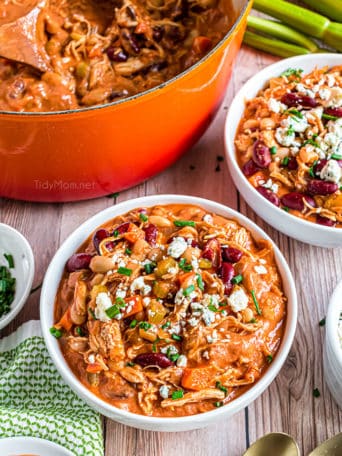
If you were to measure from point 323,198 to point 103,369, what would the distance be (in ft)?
4.66

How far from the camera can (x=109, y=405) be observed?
2.76 m

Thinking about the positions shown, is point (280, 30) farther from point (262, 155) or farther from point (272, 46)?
point (262, 155)

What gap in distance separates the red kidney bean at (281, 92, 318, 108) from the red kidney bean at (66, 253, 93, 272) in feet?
4.73

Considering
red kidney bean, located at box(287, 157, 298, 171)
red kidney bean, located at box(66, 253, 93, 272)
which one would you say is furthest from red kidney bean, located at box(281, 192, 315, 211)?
red kidney bean, located at box(66, 253, 93, 272)

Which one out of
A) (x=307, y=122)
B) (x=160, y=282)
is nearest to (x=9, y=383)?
(x=160, y=282)

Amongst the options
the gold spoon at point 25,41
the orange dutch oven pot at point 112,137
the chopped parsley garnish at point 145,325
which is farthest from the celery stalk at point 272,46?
the chopped parsley garnish at point 145,325

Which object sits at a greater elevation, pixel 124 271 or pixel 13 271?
pixel 124 271

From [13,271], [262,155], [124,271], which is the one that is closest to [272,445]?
[124,271]

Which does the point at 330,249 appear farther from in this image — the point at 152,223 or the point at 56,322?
the point at 56,322

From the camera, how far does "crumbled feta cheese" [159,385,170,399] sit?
2762 mm

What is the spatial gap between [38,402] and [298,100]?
82.5 inches

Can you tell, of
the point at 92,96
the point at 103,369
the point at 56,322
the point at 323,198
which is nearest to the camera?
the point at 103,369

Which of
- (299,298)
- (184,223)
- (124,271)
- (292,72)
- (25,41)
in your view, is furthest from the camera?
(292,72)

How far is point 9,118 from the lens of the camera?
2977mm
